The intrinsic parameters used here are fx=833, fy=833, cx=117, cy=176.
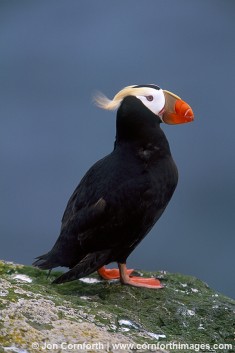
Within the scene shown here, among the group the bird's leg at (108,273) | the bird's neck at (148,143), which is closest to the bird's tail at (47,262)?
the bird's leg at (108,273)

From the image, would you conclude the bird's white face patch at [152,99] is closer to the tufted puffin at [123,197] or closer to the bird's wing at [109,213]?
the tufted puffin at [123,197]

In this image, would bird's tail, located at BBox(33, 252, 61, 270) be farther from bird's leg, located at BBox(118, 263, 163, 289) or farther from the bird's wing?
bird's leg, located at BBox(118, 263, 163, 289)

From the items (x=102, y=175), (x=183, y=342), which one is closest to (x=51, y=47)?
(x=102, y=175)

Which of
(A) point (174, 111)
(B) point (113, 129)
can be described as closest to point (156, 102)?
(A) point (174, 111)

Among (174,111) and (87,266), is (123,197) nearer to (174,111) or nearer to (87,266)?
(87,266)

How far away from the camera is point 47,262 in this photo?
20.5 feet

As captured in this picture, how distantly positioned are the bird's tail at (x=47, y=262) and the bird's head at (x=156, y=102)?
133cm

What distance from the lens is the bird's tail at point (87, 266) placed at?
5848 mm

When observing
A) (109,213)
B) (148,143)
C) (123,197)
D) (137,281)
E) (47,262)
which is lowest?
(137,281)

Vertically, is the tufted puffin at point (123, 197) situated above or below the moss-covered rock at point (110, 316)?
above

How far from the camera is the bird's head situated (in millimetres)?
6695

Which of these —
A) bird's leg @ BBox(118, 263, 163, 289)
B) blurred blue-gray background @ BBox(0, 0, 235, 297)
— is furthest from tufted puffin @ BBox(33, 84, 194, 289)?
blurred blue-gray background @ BBox(0, 0, 235, 297)

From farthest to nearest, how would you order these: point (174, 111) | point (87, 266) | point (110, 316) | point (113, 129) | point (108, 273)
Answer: point (113, 129) < point (174, 111) < point (108, 273) < point (87, 266) < point (110, 316)

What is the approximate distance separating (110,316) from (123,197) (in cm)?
182
